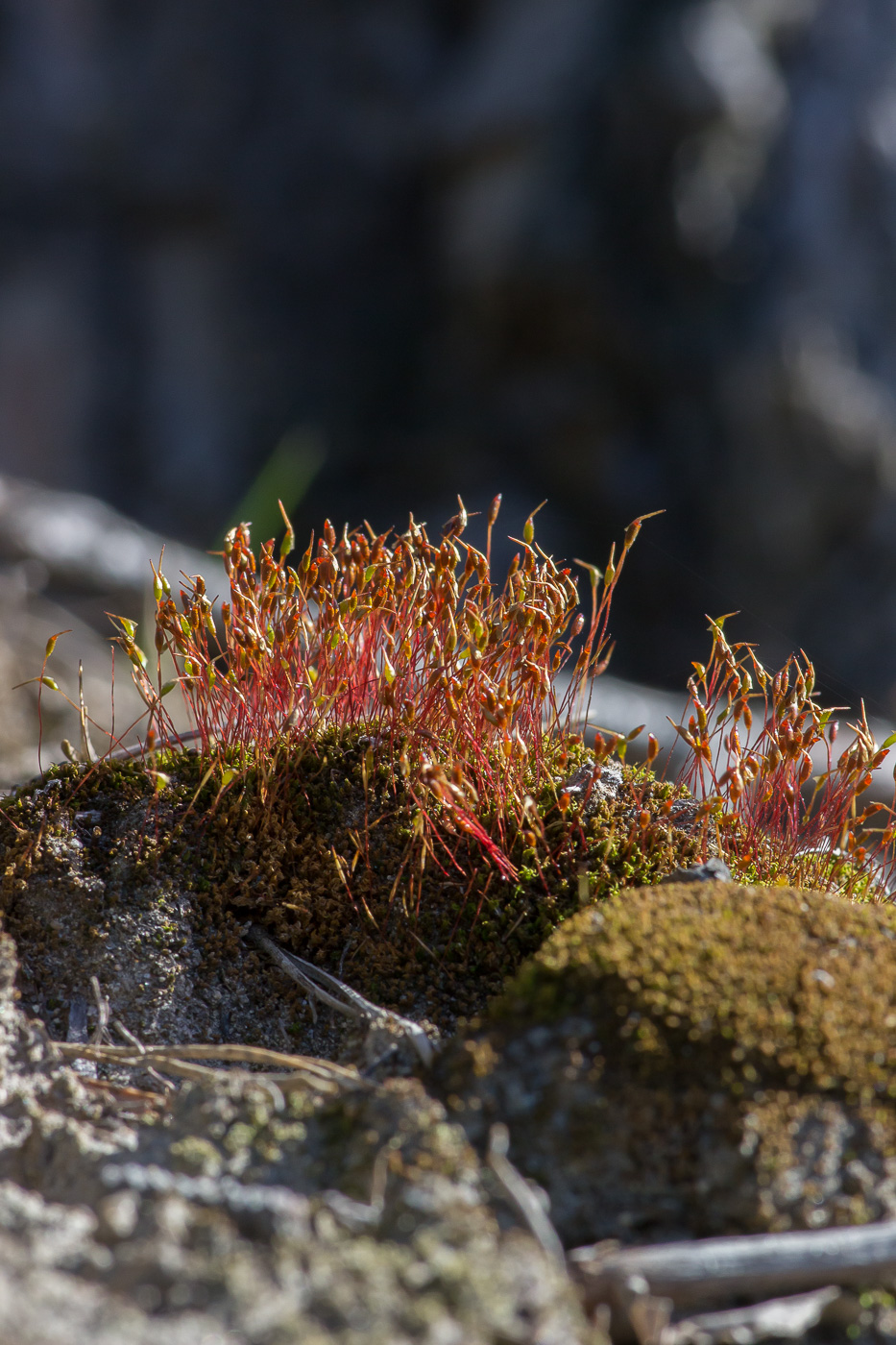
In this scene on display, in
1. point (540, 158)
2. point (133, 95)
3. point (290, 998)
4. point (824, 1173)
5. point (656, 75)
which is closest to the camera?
point (824, 1173)

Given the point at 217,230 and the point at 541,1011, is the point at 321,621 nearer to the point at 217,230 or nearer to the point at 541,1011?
the point at 541,1011

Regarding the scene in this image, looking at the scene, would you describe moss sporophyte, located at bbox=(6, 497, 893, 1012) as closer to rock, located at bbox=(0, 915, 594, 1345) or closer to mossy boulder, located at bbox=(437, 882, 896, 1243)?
mossy boulder, located at bbox=(437, 882, 896, 1243)

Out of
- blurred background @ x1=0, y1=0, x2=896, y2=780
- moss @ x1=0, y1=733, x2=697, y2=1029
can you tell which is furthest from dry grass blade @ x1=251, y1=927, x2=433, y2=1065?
blurred background @ x1=0, y1=0, x2=896, y2=780

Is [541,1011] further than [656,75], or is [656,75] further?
[656,75]

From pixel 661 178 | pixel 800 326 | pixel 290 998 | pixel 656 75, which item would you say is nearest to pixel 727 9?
pixel 656 75

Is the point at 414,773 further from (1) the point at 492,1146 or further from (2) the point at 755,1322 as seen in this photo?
(2) the point at 755,1322

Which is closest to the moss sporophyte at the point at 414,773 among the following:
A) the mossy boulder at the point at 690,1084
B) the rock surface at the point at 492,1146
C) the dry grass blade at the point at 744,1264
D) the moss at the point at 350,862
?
the moss at the point at 350,862
